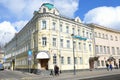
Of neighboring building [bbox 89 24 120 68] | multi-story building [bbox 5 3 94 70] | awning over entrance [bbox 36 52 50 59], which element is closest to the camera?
awning over entrance [bbox 36 52 50 59]

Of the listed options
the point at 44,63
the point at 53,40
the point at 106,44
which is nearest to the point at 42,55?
the point at 44,63

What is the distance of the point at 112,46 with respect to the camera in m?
54.2

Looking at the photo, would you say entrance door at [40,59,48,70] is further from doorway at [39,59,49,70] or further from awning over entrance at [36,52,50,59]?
awning over entrance at [36,52,50,59]

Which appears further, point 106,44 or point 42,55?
point 106,44

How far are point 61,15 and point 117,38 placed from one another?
25819 mm

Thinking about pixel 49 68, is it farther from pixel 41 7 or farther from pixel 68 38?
pixel 41 7

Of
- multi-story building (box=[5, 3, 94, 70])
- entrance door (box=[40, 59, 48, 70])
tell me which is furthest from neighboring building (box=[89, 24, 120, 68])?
entrance door (box=[40, 59, 48, 70])

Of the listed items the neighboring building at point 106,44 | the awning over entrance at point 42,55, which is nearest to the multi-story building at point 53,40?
the awning over entrance at point 42,55

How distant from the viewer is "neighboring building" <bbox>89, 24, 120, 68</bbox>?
48062mm

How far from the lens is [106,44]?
51469 mm

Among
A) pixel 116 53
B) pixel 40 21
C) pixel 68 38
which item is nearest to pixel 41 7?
pixel 40 21

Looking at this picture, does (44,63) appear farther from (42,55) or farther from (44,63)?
(42,55)

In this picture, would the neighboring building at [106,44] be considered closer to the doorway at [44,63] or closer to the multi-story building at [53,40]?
the multi-story building at [53,40]

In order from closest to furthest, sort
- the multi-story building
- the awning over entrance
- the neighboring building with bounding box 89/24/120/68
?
the awning over entrance < the multi-story building < the neighboring building with bounding box 89/24/120/68
